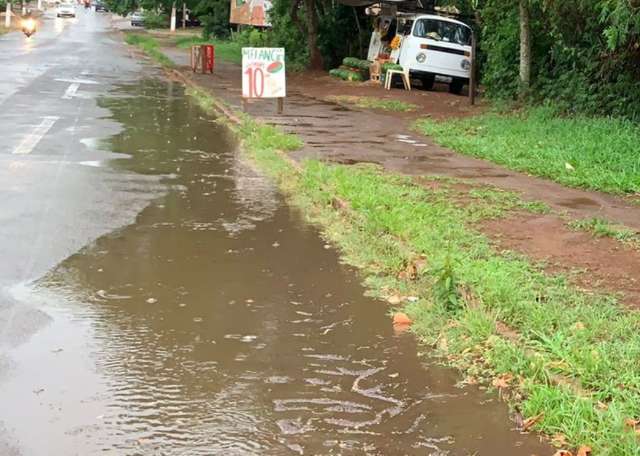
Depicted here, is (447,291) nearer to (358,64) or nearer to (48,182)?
(48,182)

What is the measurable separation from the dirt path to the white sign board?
56 centimetres

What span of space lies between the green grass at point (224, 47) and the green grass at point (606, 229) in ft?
90.5

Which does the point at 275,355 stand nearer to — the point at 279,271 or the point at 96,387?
the point at 96,387

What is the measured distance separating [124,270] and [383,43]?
2051cm

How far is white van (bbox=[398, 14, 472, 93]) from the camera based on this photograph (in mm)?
22766

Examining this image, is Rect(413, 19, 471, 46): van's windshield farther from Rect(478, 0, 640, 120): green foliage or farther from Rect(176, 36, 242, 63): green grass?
Rect(176, 36, 242, 63): green grass

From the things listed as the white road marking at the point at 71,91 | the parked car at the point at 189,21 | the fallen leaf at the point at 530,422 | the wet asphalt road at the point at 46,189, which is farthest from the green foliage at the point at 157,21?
the fallen leaf at the point at 530,422

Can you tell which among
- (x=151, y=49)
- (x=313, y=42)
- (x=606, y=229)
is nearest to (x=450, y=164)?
(x=606, y=229)

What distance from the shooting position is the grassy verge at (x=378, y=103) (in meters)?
19.3

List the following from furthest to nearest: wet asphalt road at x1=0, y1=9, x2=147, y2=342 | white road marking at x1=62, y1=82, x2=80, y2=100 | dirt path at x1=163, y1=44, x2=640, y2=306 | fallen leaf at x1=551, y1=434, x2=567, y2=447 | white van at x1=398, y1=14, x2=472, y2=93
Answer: white van at x1=398, y1=14, x2=472, y2=93, white road marking at x1=62, y1=82, x2=80, y2=100, dirt path at x1=163, y1=44, x2=640, y2=306, wet asphalt road at x1=0, y1=9, x2=147, y2=342, fallen leaf at x1=551, y1=434, x2=567, y2=447

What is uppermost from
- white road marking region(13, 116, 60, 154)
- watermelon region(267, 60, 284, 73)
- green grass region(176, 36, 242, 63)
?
green grass region(176, 36, 242, 63)

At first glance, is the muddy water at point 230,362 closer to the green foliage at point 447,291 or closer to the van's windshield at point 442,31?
the green foliage at point 447,291

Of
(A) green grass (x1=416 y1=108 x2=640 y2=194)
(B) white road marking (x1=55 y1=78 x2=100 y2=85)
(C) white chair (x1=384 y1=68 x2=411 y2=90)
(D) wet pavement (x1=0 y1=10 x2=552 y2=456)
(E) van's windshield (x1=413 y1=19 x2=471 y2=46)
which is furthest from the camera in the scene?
(C) white chair (x1=384 y1=68 x2=411 y2=90)

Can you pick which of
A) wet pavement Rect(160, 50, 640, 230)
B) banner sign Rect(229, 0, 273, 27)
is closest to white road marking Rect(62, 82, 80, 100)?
wet pavement Rect(160, 50, 640, 230)
